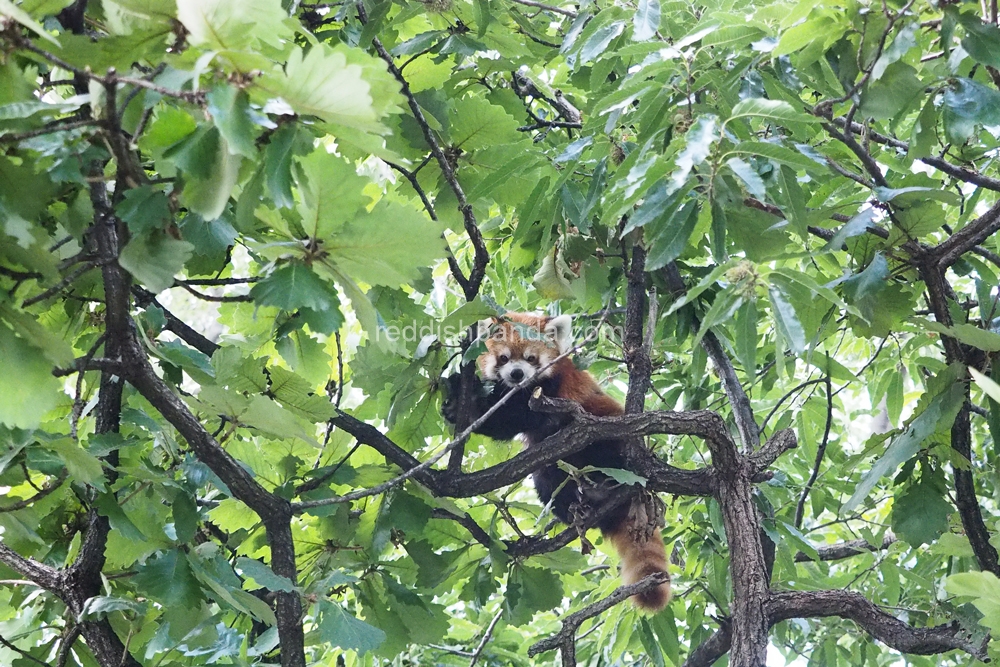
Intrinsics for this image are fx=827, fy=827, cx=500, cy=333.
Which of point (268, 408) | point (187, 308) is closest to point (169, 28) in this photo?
point (268, 408)

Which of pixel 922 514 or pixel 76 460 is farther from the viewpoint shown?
pixel 922 514

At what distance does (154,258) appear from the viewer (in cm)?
141

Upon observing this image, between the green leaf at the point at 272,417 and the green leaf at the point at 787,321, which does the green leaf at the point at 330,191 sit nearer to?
the green leaf at the point at 272,417

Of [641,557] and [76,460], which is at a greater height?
[641,557]

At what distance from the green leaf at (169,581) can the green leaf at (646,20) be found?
1642mm

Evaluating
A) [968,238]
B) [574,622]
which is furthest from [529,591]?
[968,238]

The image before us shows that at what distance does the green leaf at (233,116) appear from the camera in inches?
40.0

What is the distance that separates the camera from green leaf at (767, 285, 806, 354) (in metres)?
1.55

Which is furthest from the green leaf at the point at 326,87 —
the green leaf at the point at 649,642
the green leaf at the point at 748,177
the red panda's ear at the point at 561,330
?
the red panda's ear at the point at 561,330

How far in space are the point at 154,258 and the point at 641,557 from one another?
2.43 m

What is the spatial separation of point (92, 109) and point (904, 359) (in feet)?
10.1

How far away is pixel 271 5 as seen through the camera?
1138 millimetres

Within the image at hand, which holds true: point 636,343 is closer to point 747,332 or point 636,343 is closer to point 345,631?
point 747,332

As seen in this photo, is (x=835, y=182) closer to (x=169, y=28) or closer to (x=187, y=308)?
(x=169, y=28)
